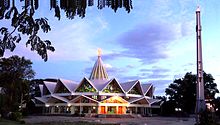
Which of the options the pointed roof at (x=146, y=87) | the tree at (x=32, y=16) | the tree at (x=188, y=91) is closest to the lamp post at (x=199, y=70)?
the tree at (x=188, y=91)

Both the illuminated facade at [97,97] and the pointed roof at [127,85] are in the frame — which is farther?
the pointed roof at [127,85]

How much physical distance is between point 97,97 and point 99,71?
10765 millimetres

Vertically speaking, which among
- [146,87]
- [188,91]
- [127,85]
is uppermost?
[127,85]

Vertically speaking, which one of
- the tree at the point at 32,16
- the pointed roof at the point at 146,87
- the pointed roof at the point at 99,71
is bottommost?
the tree at the point at 32,16

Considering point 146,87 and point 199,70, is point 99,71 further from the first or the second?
point 199,70

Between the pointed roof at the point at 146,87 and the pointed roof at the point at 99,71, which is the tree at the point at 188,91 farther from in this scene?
the pointed roof at the point at 99,71

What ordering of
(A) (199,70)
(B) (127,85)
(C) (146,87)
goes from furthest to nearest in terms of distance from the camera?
(C) (146,87) < (B) (127,85) < (A) (199,70)

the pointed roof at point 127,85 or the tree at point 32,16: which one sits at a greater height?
the pointed roof at point 127,85

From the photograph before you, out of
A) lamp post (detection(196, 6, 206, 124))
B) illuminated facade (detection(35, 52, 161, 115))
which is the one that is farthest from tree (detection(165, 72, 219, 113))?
lamp post (detection(196, 6, 206, 124))

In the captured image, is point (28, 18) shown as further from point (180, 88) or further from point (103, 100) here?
point (180, 88)

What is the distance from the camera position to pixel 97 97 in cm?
6425

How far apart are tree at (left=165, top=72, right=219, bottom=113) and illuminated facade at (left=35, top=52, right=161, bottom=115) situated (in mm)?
5620

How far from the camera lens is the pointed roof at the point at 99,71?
241 feet

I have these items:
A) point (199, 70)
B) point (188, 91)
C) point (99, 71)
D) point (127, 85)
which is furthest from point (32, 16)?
point (99, 71)
